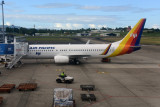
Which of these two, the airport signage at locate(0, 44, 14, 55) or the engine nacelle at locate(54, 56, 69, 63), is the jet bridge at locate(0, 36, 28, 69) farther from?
the engine nacelle at locate(54, 56, 69, 63)

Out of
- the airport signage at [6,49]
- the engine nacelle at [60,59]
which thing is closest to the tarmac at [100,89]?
the airport signage at [6,49]

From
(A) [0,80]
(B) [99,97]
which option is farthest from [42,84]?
(B) [99,97]

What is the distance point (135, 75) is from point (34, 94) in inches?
601

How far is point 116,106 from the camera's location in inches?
585

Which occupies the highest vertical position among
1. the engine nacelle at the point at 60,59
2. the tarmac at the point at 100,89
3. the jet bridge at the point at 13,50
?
the jet bridge at the point at 13,50

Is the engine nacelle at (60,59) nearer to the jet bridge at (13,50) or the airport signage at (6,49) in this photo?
the jet bridge at (13,50)

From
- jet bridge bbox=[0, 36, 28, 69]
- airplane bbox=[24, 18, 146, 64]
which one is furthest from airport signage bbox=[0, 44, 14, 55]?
airplane bbox=[24, 18, 146, 64]

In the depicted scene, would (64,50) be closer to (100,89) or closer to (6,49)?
(6,49)

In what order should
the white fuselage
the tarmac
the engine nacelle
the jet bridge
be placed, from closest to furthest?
the tarmac → the jet bridge → the engine nacelle → the white fuselage

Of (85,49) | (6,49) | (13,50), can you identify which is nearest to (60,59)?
(85,49)

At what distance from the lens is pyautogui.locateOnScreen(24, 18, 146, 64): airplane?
109 ft

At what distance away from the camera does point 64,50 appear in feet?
110

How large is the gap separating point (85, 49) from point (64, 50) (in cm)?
413

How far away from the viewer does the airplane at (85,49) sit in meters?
33.2
